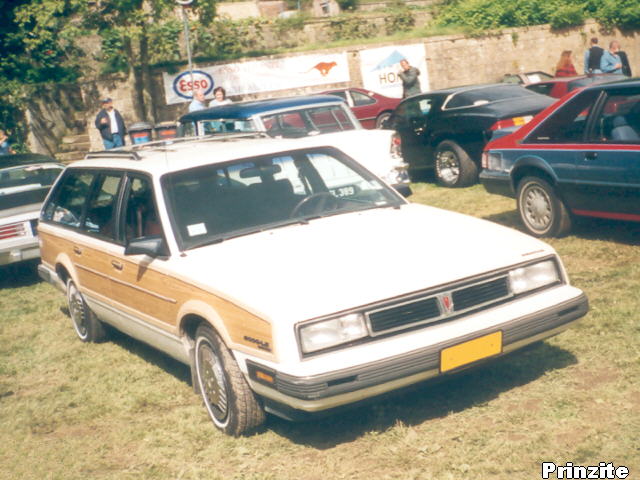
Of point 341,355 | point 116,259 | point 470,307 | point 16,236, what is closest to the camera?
point 341,355

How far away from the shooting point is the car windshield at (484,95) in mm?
11780

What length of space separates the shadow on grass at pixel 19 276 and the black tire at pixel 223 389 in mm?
5693

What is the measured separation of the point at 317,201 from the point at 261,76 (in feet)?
68.0

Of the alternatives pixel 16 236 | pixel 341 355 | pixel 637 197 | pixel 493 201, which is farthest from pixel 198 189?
pixel 493 201

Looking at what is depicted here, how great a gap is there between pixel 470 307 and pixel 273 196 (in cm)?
162

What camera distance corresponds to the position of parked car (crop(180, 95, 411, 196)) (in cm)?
1038

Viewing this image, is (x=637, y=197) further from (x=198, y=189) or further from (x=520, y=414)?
(x=198, y=189)

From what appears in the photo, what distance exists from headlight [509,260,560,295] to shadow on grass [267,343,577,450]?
342 millimetres

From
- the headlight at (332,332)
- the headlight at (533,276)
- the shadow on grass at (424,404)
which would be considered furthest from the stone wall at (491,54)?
the headlight at (332,332)

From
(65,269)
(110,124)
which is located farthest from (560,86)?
(65,269)

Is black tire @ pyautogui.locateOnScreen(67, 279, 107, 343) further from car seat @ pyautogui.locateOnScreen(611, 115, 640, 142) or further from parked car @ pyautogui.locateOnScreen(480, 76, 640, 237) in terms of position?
car seat @ pyautogui.locateOnScreen(611, 115, 640, 142)

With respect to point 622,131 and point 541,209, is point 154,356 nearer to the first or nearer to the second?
point 541,209

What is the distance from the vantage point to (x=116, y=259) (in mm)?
5633

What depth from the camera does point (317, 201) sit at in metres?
5.36
